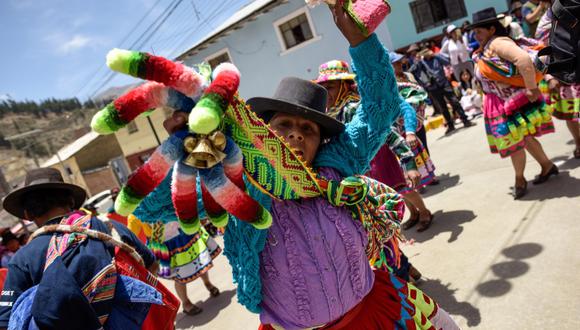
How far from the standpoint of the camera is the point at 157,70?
3.18 ft

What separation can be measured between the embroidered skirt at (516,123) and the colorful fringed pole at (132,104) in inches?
146

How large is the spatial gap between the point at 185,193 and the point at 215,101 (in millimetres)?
255

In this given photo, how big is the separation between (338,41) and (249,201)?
15042 millimetres

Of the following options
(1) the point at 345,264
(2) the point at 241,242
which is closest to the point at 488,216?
(1) the point at 345,264

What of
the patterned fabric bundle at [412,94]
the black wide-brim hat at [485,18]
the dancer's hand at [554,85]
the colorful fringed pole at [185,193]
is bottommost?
the dancer's hand at [554,85]

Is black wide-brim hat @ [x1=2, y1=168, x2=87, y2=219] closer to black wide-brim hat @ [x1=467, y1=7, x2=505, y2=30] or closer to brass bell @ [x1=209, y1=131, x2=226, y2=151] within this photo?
brass bell @ [x1=209, y1=131, x2=226, y2=151]

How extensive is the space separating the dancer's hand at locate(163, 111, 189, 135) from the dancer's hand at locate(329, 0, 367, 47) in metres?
0.66

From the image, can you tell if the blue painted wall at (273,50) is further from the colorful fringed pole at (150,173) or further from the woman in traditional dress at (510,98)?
the colorful fringed pole at (150,173)

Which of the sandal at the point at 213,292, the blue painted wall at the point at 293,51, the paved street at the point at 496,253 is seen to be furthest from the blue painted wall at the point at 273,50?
the sandal at the point at 213,292

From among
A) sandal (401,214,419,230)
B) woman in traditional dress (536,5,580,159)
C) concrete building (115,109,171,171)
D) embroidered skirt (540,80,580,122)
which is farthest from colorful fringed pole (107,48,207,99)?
concrete building (115,109,171,171)

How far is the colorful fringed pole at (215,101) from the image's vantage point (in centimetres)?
90

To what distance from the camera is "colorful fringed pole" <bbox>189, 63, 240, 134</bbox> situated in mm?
896

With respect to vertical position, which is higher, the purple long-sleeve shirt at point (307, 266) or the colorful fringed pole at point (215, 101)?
the colorful fringed pole at point (215, 101)

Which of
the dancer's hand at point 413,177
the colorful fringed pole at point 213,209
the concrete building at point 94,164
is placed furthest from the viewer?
the concrete building at point 94,164
